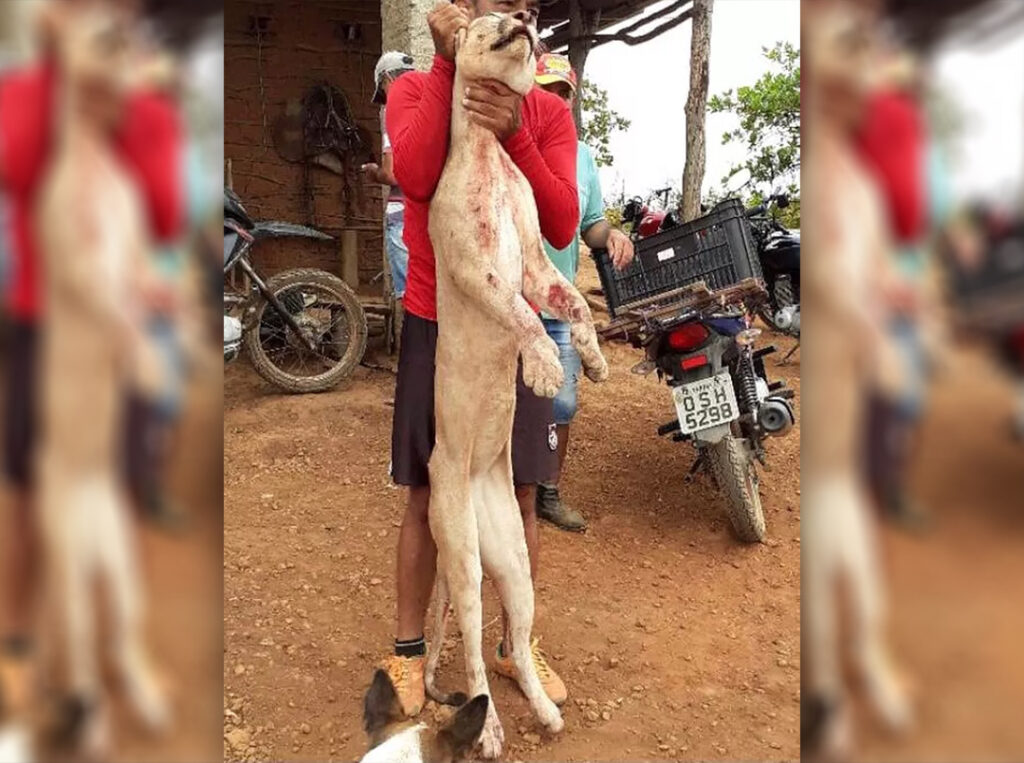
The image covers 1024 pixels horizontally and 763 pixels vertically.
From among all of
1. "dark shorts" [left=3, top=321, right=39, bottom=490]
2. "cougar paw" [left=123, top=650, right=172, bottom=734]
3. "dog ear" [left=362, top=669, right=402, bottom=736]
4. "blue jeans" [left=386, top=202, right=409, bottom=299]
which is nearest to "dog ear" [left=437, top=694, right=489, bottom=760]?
"dog ear" [left=362, top=669, right=402, bottom=736]

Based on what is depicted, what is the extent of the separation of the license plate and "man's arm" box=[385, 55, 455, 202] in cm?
190

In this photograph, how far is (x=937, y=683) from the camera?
44 cm

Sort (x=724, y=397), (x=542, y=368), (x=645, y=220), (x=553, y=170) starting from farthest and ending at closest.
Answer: (x=645, y=220) → (x=724, y=397) → (x=553, y=170) → (x=542, y=368)

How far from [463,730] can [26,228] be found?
1649mm

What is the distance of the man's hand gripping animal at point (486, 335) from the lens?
→ 1505 millimetres

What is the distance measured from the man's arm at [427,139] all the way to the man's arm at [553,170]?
13 centimetres

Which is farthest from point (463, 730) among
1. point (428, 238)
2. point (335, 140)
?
point (335, 140)

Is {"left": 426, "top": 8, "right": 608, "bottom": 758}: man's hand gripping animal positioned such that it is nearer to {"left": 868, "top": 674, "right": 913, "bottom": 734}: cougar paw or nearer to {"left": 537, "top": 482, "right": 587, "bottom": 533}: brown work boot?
{"left": 868, "top": 674, "right": 913, "bottom": 734}: cougar paw

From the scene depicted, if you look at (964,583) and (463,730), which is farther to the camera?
(463,730)

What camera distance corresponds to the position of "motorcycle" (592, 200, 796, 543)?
10.9 feet

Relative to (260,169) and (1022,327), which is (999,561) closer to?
(1022,327)

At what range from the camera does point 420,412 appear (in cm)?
205

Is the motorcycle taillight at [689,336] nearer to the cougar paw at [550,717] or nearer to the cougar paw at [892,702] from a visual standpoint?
the cougar paw at [550,717]

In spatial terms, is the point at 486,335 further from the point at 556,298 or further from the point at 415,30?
the point at 415,30
